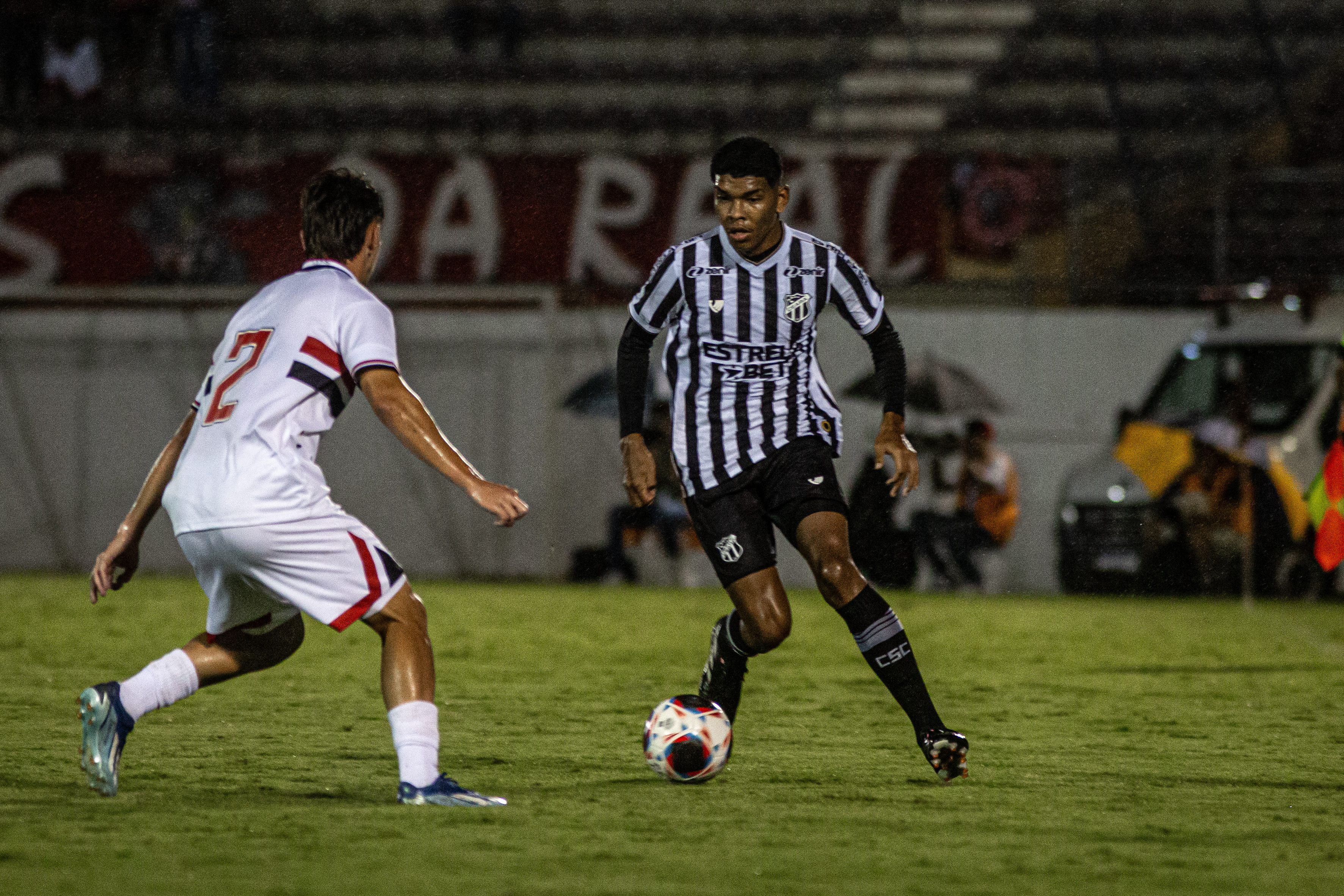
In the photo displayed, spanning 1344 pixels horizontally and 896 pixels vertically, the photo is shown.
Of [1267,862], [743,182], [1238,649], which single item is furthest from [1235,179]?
[1267,862]

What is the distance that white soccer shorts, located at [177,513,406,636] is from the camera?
4.83 m

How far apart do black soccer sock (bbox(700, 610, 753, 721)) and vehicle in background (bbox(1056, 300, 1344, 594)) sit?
920 cm

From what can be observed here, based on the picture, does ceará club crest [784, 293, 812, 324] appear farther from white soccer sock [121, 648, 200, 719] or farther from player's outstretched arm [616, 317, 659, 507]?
white soccer sock [121, 648, 200, 719]

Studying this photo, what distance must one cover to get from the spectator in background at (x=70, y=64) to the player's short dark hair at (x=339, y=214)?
15.2 m

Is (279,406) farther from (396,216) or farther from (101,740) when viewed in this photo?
(396,216)

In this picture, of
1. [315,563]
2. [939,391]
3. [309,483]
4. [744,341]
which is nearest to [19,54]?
[939,391]

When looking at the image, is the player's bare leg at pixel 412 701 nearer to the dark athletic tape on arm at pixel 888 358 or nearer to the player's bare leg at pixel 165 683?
the player's bare leg at pixel 165 683

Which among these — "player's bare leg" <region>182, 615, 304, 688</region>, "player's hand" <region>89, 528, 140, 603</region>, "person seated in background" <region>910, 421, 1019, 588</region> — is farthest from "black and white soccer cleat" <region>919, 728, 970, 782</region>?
"person seated in background" <region>910, 421, 1019, 588</region>

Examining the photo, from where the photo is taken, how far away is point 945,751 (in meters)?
5.61

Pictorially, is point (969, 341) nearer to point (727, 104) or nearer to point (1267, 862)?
point (727, 104)

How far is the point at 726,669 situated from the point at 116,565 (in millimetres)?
2012

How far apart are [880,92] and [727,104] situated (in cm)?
171

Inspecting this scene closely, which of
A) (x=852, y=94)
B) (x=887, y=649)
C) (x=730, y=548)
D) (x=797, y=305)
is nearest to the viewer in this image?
(x=887, y=649)

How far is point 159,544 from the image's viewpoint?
16781 mm
